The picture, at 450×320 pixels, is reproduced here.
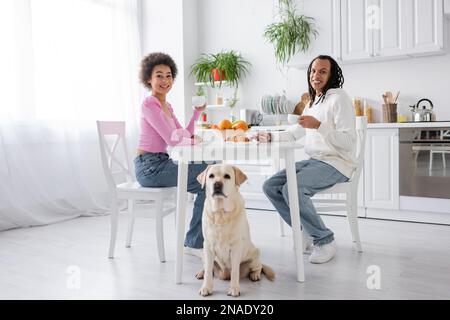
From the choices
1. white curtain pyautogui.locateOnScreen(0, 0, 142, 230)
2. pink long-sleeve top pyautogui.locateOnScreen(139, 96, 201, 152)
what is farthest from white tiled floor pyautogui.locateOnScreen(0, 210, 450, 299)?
pink long-sleeve top pyautogui.locateOnScreen(139, 96, 201, 152)

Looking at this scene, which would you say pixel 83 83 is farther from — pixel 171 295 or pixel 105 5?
pixel 171 295

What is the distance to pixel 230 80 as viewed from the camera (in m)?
5.11

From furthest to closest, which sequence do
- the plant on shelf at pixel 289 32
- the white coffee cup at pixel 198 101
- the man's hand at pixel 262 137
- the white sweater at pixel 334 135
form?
Result: the plant on shelf at pixel 289 32 < the white sweater at pixel 334 135 < the white coffee cup at pixel 198 101 < the man's hand at pixel 262 137

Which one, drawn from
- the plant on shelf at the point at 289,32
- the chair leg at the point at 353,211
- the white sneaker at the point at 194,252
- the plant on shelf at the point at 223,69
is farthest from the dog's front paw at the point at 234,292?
the plant on shelf at the point at 223,69

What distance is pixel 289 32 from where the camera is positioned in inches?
176

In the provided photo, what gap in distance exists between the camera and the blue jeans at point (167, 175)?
2666mm

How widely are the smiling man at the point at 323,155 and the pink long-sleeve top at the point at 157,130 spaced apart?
1.84 feet

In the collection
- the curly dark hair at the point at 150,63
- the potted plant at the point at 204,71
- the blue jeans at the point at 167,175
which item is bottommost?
the blue jeans at the point at 167,175

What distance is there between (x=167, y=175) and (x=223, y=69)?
8.76ft

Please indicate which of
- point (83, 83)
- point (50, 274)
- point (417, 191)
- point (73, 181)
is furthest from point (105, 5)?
point (417, 191)

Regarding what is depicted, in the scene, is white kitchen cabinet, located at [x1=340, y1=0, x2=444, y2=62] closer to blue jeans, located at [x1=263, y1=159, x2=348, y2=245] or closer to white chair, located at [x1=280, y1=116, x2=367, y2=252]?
white chair, located at [x1=280, y1=116, x2=367, y2=252]

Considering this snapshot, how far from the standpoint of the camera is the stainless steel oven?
366 cm

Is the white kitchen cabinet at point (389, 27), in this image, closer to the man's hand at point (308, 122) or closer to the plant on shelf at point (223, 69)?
the plant on shelf at point (223, 69)

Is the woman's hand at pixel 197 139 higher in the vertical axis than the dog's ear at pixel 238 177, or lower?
higher
